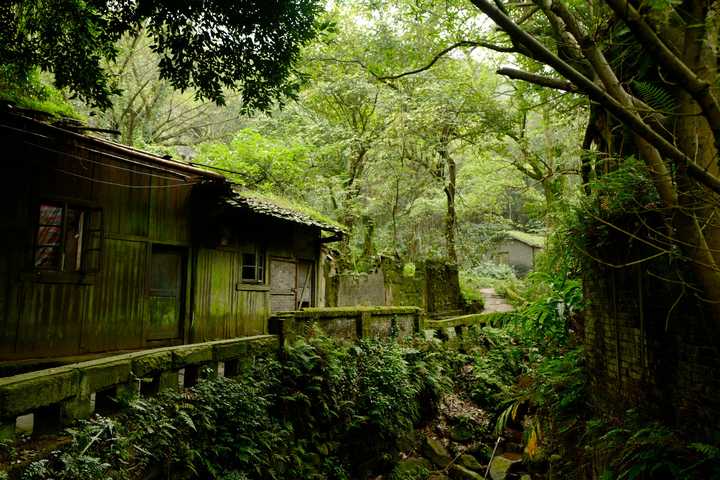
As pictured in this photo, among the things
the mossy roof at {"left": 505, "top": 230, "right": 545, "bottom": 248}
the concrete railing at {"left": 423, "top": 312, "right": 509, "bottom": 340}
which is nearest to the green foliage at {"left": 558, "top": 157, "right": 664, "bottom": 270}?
the concrete railing at {"left": 423, "top": 312, "right": 509, "bottom": 340}

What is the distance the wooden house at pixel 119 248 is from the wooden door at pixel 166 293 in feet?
0.08

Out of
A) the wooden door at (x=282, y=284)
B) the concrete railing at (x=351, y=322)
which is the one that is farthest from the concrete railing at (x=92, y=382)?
the wooden door at (x=282, y=284)

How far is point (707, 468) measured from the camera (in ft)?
13.2

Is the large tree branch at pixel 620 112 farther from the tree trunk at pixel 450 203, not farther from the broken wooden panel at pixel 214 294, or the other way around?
the tree trunk at pixel 450 203

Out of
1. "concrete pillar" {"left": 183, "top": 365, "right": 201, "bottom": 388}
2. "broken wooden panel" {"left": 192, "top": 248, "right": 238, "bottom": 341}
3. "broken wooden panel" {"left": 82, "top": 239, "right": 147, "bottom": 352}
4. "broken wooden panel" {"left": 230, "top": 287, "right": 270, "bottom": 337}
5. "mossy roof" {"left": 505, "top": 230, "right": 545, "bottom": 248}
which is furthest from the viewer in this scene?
"mossy roof" {"left": 505, "top": 230, "right": 545, "bottom": 248}

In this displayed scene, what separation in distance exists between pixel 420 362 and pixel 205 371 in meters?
5.85

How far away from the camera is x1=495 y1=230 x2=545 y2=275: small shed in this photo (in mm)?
32938

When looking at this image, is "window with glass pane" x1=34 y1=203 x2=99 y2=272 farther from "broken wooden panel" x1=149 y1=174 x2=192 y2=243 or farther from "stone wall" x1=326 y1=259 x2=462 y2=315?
"stone wall" x1=326 y1=259 x2=462 y2=315

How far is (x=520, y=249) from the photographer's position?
3462 cm

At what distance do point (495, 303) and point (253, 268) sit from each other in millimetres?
12907

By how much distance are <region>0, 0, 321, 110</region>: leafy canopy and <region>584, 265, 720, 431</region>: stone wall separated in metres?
5.45

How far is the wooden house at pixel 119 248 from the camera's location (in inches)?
328

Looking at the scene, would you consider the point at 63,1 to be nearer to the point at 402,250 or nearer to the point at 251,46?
the point at 251,46

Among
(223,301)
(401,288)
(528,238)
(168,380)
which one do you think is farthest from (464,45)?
(528,238)
